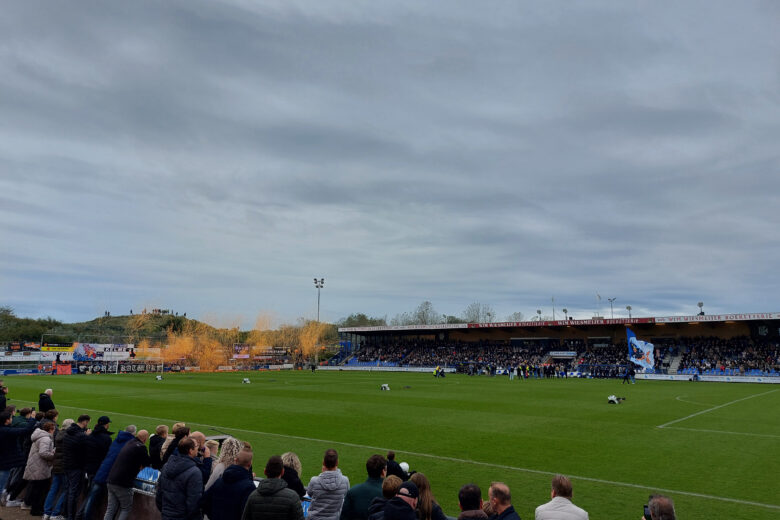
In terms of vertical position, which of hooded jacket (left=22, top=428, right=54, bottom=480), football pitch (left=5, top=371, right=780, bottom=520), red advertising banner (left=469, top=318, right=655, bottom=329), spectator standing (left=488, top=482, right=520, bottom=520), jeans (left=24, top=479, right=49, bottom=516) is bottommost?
football pitch (left=5, top=371, right=780, bottom=520)

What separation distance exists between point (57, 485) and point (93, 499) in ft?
3.54

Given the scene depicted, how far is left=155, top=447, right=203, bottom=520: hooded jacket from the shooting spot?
6.56 m

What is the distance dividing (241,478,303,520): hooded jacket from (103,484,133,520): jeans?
379 centimetres

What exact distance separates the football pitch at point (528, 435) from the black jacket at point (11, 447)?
5.10m

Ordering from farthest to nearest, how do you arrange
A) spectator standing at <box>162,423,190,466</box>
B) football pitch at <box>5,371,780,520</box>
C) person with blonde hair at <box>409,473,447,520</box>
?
football pitch at <box>5,371,780,520</box>
spectator standing at <box>162,423,190,466</box>
person with blonde hair at <box>409,473,447,520</box>

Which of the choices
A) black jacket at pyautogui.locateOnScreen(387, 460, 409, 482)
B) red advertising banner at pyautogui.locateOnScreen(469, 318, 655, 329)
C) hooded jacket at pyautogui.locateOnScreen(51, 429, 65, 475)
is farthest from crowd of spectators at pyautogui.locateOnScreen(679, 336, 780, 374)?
hooded jacket at pyautogui.locateOnScreen(51, 429, 65, 475)

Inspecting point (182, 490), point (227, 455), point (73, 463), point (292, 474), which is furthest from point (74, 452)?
point (292, 474)

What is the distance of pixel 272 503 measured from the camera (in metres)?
5.22

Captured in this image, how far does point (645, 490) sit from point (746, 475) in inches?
132

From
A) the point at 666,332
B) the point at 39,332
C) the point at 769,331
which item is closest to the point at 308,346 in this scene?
A: the point at 39,332

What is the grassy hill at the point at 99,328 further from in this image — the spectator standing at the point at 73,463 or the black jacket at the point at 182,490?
the black jacket at the point at 182,490

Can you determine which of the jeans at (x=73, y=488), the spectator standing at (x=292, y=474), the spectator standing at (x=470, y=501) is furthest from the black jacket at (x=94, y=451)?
the spectator standing at (x=470, y=501)

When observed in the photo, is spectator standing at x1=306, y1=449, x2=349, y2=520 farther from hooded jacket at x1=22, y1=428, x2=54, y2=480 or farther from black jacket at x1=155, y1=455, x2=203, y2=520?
hooded jacket at x1=22, y1=428, x2=54, y2=480

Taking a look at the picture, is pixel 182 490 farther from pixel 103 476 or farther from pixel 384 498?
pixel 384 498
